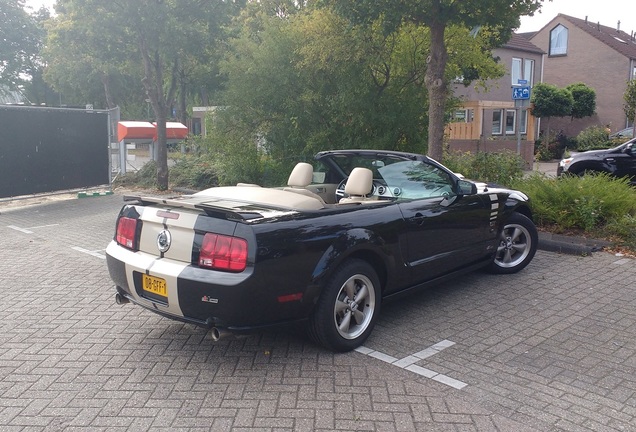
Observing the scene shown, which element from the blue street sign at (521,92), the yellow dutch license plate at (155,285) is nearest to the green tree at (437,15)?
the blue street sign at (521,92)

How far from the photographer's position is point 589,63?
1554 inches

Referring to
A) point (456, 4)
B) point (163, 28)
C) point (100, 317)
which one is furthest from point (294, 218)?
point (163, 28)

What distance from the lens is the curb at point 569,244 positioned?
26.4 ft

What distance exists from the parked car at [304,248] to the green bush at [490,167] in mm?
5500

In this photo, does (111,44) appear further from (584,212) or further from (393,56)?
(584,212)

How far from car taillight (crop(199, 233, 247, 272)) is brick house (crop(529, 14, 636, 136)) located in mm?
34826

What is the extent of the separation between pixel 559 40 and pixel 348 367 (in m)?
42.4

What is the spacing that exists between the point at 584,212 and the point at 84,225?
28.0 ft

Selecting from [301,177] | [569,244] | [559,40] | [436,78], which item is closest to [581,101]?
[559,40]

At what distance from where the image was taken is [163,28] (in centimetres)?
1443

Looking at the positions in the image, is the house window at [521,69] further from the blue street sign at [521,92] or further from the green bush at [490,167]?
the green bush at [490,167]

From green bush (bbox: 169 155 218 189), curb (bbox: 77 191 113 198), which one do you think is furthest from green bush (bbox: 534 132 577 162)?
curb (bbox: 77 191 113 198)

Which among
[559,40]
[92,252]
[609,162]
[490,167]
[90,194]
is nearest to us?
[92,252]

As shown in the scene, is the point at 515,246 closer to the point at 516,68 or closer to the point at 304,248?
the point at 304,248
